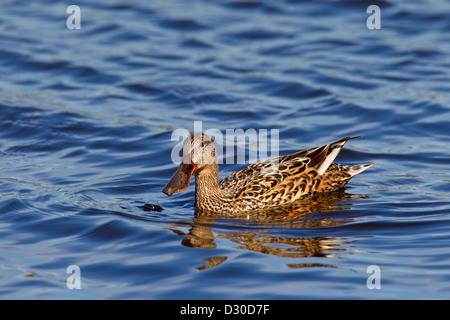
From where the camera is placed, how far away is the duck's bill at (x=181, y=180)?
372 inches

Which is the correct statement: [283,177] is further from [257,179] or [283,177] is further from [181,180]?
[181,180]

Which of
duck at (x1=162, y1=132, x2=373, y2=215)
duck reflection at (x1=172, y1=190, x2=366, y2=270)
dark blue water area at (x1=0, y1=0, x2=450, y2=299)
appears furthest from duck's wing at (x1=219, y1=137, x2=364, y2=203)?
dark blue water area at (x1=0, y1=0, x2=450, y2=299)

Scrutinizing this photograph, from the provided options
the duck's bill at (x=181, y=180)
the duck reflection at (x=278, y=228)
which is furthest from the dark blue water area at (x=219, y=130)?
the duck's bill at (x=181, y=180)

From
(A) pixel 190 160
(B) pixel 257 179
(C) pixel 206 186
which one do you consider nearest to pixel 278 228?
(B) pixel 257 179

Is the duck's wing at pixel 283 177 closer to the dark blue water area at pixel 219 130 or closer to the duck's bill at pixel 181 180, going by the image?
the dark blue water area at pixel 219 130

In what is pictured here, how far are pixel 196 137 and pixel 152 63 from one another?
7.73m

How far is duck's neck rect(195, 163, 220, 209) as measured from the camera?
988cm

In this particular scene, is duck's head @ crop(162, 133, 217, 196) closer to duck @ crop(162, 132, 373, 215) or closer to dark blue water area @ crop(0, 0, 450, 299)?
duck @ crop(162, 132, 373, 215)

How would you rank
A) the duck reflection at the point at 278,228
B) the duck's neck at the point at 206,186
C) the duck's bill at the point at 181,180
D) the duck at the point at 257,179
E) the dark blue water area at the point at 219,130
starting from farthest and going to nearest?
the duck's neck at the point at 206,186, the duck at the point at 257,179, the duck's bill at the point at 181,180, the duck reflection at the point at 278,228, the dark blue water area at the point at 219,130

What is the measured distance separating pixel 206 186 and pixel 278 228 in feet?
4.25

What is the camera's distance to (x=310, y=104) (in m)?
14.4

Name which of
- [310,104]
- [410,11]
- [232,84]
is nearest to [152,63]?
[232,84]
